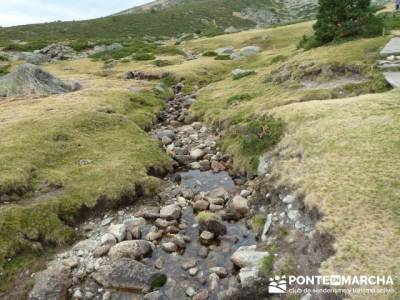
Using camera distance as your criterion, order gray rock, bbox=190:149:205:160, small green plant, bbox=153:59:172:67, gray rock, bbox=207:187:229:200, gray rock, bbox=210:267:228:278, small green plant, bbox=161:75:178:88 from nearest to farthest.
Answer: gray rock, bbox=210:267:228:278 < gray rock, bbox=207:187:229:200 < gray rock, bbox=190:149:205:160 < small green plant, bbox=161:75:178:88 < small green plant, bbox=153:59:172:67

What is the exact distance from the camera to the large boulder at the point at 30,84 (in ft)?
125

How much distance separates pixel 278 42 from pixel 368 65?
129ft

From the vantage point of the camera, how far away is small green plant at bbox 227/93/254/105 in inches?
1220

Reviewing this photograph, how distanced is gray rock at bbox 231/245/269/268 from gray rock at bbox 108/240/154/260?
134 inches

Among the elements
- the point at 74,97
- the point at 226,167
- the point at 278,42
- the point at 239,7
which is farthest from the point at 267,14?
the point at 226,167

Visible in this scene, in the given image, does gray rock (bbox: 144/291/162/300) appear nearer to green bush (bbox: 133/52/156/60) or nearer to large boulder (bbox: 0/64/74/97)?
large boulder (bbox: 0/64/74/97)

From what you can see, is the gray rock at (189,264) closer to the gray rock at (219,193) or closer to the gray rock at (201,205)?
the gray rock at (201,205)

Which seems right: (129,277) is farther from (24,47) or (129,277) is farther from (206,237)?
(24,47)

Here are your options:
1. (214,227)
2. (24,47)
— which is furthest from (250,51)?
(24,47)

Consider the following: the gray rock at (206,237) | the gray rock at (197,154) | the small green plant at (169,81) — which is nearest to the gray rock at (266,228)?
the gray rock at (206,237)

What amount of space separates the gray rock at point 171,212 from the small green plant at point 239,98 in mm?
15395

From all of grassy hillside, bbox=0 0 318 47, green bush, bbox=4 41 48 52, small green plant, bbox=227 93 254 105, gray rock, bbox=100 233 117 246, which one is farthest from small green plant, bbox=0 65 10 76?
gray rock, bbox=100 233 117 246

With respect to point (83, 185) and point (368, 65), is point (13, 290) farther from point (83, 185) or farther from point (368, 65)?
point (368, 65)

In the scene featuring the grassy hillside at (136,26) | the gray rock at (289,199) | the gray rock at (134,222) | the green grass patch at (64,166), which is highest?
the grassy hillside at (136,26)
